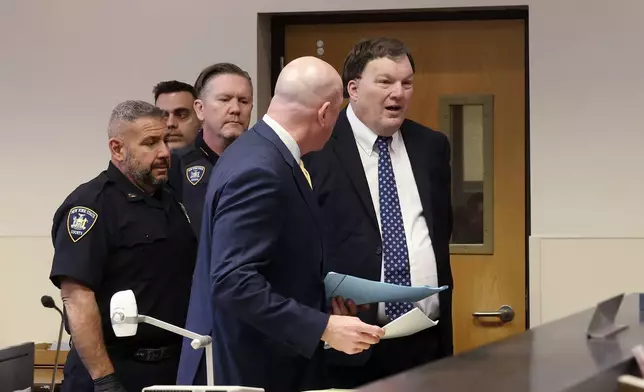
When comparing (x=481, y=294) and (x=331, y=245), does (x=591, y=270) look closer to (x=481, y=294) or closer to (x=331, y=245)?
(x=481, y=294)

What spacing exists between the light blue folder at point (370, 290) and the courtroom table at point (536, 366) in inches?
17.4

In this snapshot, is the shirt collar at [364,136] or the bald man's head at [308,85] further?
the shirt collar at [364,136]

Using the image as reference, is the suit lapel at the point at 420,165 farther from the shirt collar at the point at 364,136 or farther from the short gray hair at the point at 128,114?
the short gray hair at the point at 128,114

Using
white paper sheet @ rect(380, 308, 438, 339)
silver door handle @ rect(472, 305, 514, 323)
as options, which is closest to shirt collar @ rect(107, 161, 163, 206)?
white paper sheet @ rect(380, 308, 438, 339)

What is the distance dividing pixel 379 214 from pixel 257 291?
2.86 feet

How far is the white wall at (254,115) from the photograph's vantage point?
3.94m

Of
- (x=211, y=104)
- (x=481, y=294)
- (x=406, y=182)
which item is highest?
(x=211, y=104)

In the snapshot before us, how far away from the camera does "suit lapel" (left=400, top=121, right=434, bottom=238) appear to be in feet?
9.33

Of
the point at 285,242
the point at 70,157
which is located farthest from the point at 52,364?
the point at 285,242

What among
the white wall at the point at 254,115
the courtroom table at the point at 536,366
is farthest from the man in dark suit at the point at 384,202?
the white wall at the point at 254,115

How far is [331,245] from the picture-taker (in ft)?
9.04

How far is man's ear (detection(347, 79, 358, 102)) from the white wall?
135cm

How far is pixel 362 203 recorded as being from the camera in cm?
278

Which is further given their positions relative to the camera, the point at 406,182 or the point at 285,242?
the point at 406,182
